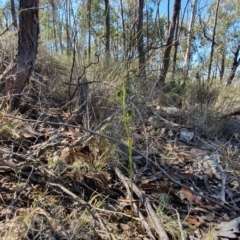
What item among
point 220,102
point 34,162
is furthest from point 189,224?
point 220,102

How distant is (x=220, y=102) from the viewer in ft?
11.0

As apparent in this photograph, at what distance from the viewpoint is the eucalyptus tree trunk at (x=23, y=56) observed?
202cm

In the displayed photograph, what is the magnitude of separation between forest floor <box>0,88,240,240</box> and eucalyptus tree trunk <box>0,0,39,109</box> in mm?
425

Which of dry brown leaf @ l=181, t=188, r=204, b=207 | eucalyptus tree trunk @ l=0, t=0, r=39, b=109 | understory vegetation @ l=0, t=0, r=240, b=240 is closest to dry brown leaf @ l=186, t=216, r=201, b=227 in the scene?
understory vegetation @ l=0, t=0, r=240, b=240

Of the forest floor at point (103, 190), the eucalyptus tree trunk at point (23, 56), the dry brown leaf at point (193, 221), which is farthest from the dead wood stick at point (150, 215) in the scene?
the eucalyptus tree trunk at point (23, 56)

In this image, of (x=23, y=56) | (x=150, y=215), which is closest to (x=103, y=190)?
(x=150, y=215)

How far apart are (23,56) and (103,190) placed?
127 centimetres

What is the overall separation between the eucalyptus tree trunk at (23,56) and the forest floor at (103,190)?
0.43 metres

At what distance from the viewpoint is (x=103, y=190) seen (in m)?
1.33

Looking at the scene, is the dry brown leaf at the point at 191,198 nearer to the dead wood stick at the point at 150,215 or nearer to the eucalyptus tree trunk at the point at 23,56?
the dead wood stick at the point at 150,215

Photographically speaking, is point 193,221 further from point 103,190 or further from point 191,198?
point 103,190

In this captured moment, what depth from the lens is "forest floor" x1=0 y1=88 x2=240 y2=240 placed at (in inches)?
41.2

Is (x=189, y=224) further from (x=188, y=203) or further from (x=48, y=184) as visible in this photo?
(x=48, y=184)

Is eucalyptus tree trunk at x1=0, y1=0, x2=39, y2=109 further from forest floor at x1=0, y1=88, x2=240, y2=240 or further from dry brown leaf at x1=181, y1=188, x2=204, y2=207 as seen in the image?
dry brown leaf at x1=181, y1=188, x2=204, y2=207
